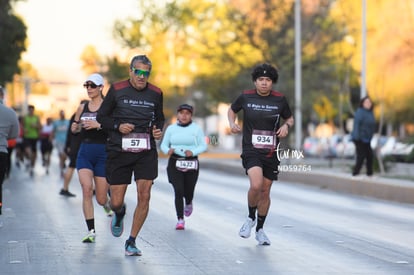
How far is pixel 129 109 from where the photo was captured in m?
10.6

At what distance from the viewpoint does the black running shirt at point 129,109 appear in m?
10.6

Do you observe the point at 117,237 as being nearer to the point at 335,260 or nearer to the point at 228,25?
the point at 335,260

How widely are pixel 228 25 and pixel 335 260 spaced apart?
104ft

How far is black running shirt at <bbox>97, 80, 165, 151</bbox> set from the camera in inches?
417

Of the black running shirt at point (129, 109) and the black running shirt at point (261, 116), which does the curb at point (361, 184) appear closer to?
the black running shirt at point (261, 116)

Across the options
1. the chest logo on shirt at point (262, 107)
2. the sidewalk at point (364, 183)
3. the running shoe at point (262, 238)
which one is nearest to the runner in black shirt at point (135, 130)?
the chest logo on shirt at point (262, 107)

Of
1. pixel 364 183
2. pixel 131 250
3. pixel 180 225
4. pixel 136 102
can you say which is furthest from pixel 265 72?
pixel 364 183

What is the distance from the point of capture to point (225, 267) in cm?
989

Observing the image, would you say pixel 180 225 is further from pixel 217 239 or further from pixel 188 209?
pixel 217 239

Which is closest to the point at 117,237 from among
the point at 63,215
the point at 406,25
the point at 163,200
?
the point at 63,215

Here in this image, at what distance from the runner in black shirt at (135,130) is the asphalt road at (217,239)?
70 cm

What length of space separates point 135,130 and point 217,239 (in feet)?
7.66

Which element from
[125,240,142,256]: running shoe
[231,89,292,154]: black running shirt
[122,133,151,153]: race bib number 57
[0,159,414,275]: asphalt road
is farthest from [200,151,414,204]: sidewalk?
[122,133,151,153]: race bib number 57

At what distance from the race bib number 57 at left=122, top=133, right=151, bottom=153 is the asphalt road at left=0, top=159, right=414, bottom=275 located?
105 centimetres
